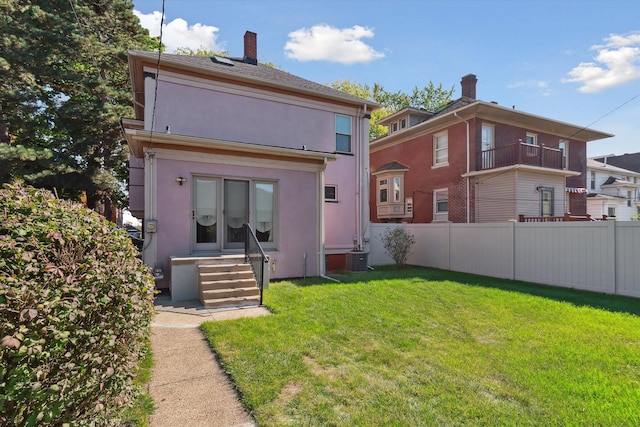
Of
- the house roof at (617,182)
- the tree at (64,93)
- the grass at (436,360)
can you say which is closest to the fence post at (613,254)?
the grass at (436,360)

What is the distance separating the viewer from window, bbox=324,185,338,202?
471 inches

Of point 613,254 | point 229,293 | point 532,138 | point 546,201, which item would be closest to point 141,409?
point 229,293

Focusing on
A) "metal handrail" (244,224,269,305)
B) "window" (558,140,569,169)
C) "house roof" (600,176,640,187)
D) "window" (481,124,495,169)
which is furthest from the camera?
"house roof" (600,176,640,187)

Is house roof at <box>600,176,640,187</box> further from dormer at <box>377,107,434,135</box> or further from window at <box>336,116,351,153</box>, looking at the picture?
window at <box>336,116,351,153</box>

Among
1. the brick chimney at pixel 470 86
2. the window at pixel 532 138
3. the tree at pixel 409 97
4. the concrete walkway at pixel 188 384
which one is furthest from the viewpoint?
the tree at pixel 409 97

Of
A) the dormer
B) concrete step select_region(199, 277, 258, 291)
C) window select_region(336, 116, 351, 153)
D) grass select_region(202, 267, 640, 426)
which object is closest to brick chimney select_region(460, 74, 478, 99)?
the dormer

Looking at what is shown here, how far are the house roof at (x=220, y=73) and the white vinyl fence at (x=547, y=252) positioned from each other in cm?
612

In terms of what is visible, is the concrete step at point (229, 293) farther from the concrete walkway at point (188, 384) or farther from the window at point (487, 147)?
the window at point (487, 147)

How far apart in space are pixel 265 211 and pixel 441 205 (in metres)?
11.4

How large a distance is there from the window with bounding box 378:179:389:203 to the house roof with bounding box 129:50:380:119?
688 centimetres

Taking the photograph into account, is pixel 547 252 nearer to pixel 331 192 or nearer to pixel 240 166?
pixel 331 192

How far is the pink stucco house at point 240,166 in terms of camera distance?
25.2ft

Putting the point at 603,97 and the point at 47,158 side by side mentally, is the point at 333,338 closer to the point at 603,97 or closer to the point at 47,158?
the point at 47,158

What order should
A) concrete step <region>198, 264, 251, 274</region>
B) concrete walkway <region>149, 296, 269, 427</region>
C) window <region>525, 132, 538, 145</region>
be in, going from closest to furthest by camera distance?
concrete walkway <region>149, 296, 269, 427</region>, concrete step <region>198, 264, 251, 274</region>, window <region>525, 132, 538, 145</region>
